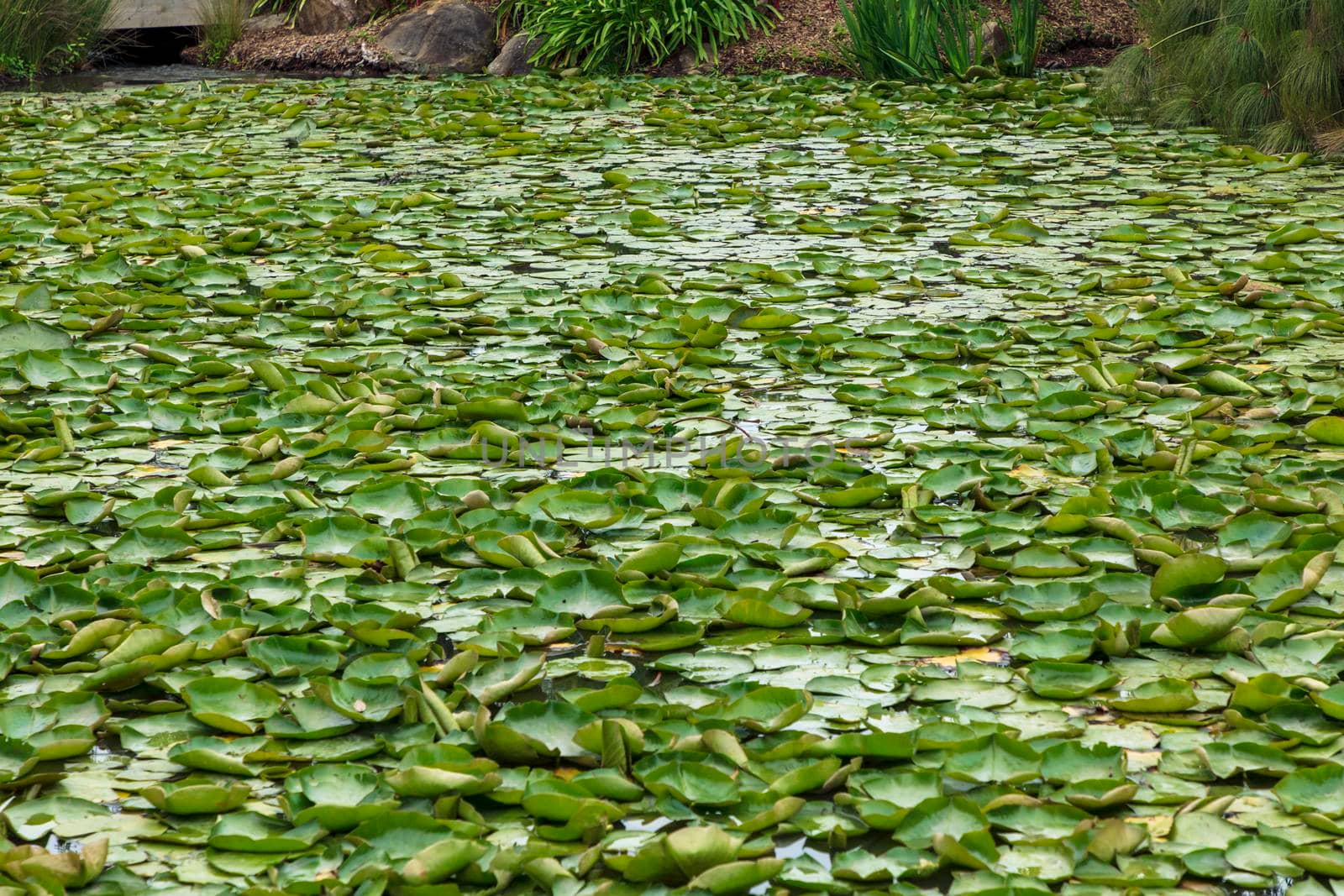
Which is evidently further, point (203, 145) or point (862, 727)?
point (203, 145)

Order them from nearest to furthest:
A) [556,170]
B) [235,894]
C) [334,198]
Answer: [235,894] < [334,198] < [556,170]

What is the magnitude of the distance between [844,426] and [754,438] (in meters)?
0.20

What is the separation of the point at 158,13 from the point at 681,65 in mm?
4241

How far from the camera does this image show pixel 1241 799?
63.8 inches

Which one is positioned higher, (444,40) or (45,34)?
(45,34)

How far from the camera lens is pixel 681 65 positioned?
28.6 ft

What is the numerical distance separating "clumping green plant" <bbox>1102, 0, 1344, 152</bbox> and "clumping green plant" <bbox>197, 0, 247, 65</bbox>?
6.48 m

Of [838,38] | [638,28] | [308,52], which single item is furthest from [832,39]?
[308,52]

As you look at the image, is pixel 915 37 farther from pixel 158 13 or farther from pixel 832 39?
pixel 158 13

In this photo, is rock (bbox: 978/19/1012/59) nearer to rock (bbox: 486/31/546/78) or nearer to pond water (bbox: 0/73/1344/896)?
rock (bbox: 486/31/546/78)

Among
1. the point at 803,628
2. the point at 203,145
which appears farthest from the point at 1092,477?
the point at 203,145

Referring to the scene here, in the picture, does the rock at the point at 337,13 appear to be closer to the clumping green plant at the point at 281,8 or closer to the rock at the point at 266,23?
the clumping green plant at the point at 281,8

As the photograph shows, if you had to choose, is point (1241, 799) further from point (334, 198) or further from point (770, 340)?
point (334, 198)

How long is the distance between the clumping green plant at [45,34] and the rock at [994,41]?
5.69 metres
